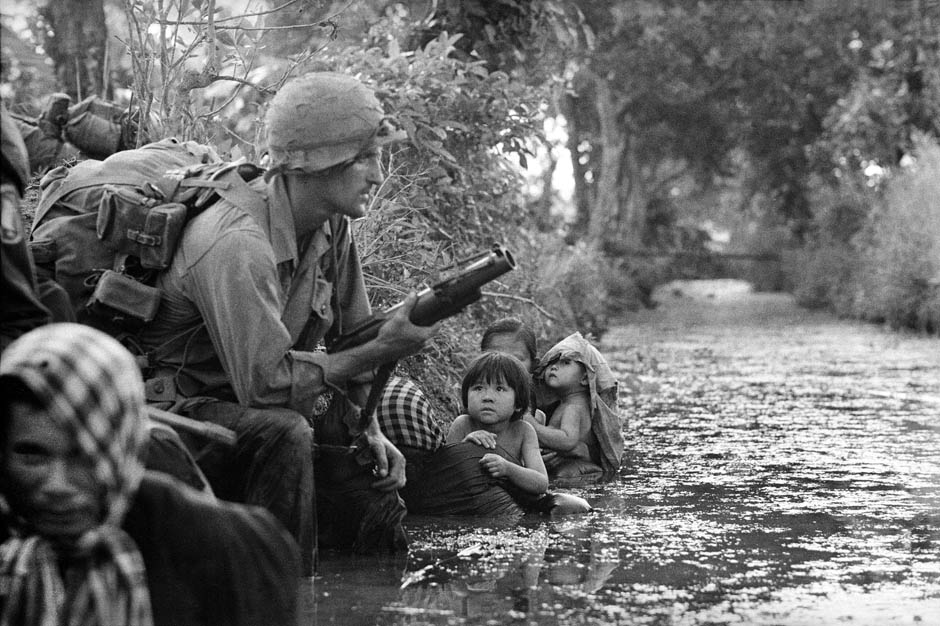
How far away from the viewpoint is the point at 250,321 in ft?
15.4

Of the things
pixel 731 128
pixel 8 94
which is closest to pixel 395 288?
pixel 8 94

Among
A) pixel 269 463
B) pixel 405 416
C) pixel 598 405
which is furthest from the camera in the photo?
pixel 598 405

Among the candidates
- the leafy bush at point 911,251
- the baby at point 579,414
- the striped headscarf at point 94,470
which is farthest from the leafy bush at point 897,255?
the striped headscarf at point 94,470

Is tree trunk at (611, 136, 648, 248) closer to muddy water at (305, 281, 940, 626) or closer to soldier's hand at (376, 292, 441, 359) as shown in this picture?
muddy water at (305, 281, 940, 626)

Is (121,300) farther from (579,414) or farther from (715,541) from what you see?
(579,414)

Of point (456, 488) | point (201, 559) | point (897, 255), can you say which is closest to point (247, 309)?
point (201, 559)

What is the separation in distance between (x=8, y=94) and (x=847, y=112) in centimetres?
1944

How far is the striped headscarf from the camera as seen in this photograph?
9.51ft

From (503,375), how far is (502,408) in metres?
0.15

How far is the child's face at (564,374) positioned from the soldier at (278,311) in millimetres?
2891

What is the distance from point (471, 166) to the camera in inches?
411

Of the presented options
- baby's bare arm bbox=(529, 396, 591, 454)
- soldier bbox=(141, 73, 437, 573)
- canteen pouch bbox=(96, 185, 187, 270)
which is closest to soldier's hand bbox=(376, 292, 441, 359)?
soldier bbox=(141, 73, 437, 573)

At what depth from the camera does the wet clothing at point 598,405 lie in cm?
801

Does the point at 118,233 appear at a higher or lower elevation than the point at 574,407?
higher
